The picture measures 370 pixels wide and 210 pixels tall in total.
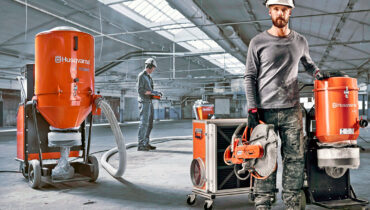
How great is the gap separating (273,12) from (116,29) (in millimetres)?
10437

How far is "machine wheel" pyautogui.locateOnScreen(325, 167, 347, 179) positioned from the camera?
2443 mm

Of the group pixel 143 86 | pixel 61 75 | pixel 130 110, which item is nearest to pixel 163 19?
pixel 143 86

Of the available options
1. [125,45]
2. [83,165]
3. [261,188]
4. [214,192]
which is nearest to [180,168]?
[83,165]

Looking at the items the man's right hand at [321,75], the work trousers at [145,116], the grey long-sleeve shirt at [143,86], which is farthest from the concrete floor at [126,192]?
the grey long-sleeve shirt at [143,86]

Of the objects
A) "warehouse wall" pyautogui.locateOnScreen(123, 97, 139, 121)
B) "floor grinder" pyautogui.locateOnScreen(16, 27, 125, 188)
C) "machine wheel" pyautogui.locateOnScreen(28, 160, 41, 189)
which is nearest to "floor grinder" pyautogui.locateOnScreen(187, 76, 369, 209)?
"floor grinder" pyautogui.locateOnScreen(16, 27, 125, 188)

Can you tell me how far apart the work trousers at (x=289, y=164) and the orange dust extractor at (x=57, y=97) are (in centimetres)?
206

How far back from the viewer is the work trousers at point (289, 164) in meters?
2.11

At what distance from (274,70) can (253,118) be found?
0.36 meters

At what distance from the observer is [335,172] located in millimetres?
2451

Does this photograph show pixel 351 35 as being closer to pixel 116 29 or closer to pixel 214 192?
pixel 116 29

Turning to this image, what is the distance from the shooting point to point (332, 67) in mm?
17250

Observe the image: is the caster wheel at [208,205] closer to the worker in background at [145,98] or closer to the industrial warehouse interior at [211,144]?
the industrial warehouse interior at [211,144]

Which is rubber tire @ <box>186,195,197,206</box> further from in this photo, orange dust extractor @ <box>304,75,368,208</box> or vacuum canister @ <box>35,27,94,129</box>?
vacuum canister @ <box>35,27,94,129</box>

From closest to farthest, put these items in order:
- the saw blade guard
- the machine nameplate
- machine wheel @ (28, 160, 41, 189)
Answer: the saw blade guard → the machine nameplate → machine wheel @ (28, 160, 41, 189)
